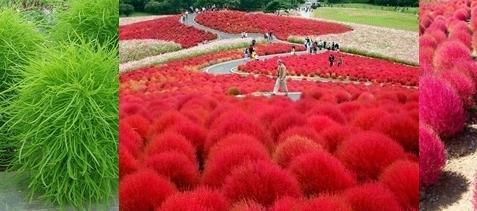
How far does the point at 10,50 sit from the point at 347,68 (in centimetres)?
292

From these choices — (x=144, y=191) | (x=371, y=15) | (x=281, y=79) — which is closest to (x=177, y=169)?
(x=144, y=191)

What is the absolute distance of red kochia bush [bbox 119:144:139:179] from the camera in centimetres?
224

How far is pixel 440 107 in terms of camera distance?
3035 millimetres

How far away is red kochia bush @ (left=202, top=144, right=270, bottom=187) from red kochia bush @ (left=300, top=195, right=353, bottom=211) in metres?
0.29

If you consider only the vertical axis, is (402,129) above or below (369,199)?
above

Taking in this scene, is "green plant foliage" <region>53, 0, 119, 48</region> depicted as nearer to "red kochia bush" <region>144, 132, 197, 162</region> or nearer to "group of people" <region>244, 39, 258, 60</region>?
"group of people" <region>244, 39, 258, 60</region>

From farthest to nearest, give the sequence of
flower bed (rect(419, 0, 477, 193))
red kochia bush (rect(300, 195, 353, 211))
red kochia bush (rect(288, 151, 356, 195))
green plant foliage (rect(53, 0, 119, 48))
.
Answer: green plant foliage (rect(53, 0, 119, 48)) < flower bed (rect(419, 0, 477, 193)) < red kochia bush (rect(288, 151, 356, 195)) < red kochia bush (rect(300, 195, 353, 211))

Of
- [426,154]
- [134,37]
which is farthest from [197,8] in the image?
[426,154]

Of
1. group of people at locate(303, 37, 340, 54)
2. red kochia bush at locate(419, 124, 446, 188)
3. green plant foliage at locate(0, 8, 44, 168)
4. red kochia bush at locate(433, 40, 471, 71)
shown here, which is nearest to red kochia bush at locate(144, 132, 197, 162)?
group of people at locate(303, 37, 340, 54)

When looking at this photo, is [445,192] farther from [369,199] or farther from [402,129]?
[369,199]

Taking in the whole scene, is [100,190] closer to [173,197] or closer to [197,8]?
[197,8]

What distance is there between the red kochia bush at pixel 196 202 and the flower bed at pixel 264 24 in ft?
2.76

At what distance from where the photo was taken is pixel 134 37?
7.79 feet

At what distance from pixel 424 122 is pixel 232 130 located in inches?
43.4
